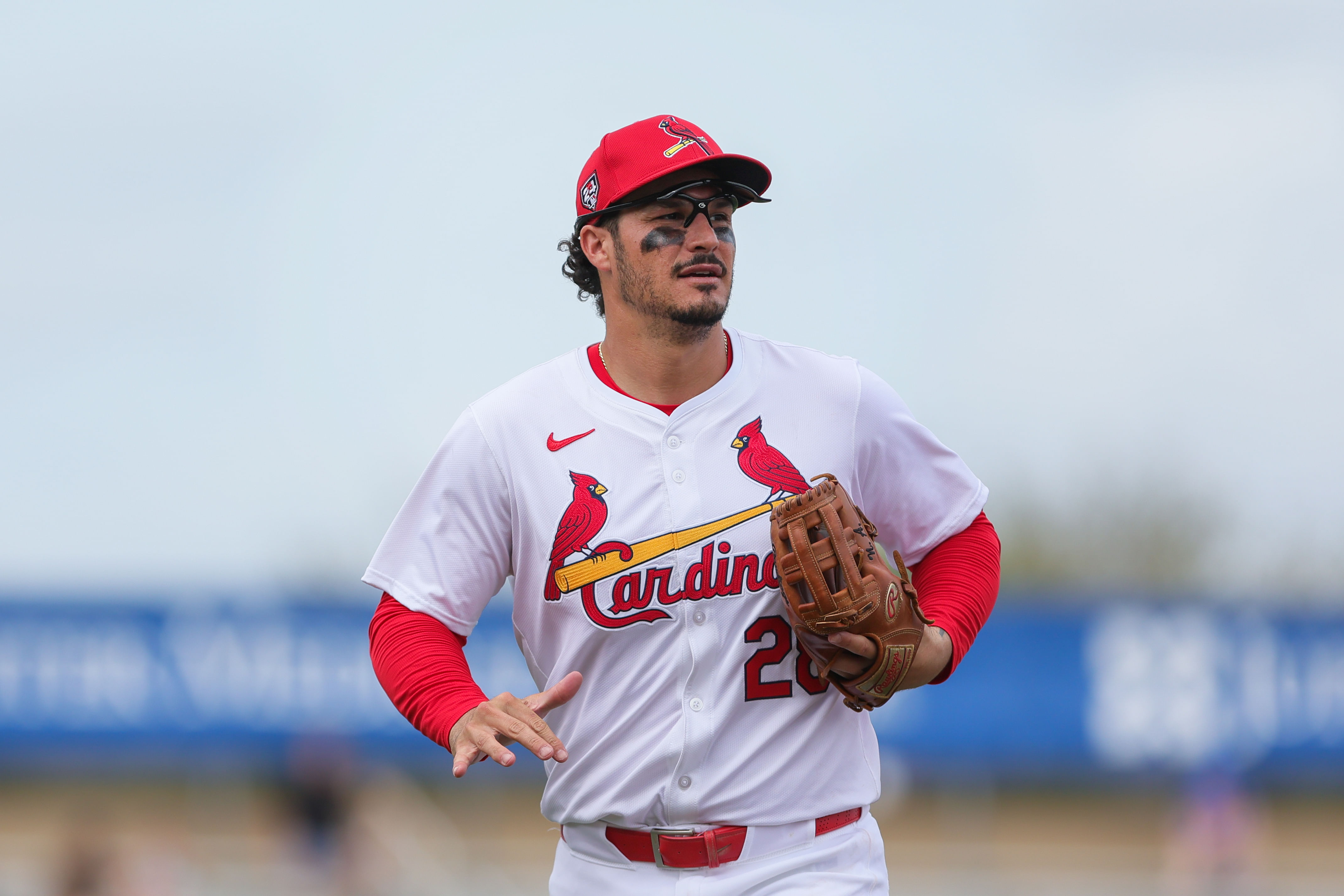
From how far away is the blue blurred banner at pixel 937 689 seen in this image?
14.3 meters

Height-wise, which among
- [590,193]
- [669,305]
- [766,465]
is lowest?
[766,465]

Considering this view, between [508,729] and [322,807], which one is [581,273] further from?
[322,807]

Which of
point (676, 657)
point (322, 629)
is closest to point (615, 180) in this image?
point (676, 657)

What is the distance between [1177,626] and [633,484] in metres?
12.8

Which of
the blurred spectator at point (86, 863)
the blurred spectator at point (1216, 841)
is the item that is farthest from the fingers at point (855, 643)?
the blurred spectator at point (1216, 841)

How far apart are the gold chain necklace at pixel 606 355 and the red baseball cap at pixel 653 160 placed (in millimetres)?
324

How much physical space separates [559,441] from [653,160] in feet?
2.18

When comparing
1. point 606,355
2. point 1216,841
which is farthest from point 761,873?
point 1216,841

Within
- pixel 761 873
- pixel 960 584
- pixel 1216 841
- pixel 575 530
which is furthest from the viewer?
pixel 1216 841

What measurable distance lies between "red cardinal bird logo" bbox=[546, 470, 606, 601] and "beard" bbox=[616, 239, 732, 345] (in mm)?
406

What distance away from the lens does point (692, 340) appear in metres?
3.30

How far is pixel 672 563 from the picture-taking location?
10.3ft

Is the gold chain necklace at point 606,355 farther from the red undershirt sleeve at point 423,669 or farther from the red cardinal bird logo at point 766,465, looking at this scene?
the red undershirt sleeve at point 423,669

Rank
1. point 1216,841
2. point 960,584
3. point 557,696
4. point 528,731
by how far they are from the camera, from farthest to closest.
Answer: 1. point 1216,841
2. point 960,584
3. point 557,696
4. point 528,731
